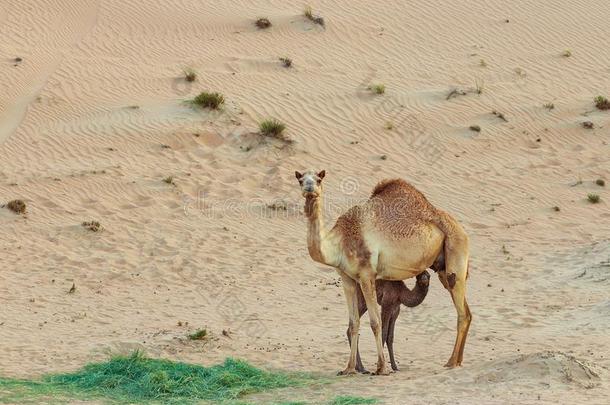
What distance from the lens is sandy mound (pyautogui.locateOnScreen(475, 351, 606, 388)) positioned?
1237 cm

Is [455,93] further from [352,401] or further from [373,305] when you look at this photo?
[352,401]

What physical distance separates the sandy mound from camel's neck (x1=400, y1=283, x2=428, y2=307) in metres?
1.56

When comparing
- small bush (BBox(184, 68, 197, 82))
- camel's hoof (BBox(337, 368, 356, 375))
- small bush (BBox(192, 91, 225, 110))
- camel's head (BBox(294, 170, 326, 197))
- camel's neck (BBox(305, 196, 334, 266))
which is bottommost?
small bush (BBox(184, 68, 197, 82))

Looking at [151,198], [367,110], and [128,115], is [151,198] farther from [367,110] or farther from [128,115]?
[367,110]

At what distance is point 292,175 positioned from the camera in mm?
23609

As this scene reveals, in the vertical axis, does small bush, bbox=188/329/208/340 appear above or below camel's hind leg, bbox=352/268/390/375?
below

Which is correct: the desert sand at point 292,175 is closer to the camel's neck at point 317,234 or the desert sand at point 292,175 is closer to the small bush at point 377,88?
the small bush at point 377,88

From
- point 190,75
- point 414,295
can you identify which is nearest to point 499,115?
point 190,75

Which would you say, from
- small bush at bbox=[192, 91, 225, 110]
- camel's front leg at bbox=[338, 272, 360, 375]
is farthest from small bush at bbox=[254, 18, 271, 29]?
camel's front leg at bbox=[338, 272, 360, 375]

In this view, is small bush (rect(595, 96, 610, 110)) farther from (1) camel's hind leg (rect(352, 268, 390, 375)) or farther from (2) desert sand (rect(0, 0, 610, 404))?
(1) camel's hind leg (rect(352, 268, 390, 375))

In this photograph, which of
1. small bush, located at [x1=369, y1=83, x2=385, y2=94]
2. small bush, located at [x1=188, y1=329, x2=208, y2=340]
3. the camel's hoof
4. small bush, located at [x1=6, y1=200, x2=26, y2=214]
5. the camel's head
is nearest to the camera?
the camel's head

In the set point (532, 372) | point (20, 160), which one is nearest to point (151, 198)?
point (20, 160)

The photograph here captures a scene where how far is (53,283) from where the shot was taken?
61.0ft

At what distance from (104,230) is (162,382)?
8202 millimetres
